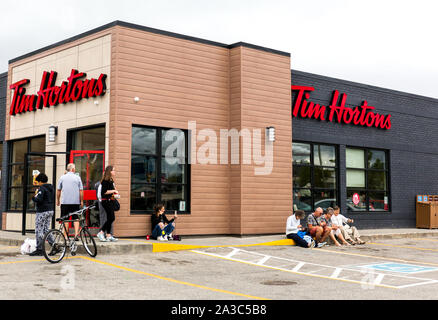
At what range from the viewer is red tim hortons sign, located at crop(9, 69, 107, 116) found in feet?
49.9

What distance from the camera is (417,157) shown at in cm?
2277

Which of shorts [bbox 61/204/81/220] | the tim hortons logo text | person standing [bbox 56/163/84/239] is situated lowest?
shorts [bbox 61/204/81/220]

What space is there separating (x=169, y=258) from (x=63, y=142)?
6039 mm

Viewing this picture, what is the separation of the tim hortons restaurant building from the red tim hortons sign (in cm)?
4

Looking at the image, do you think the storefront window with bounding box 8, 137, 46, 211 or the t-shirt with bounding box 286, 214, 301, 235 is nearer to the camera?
the t-shirt with bounding box 286, 214, 301, 235

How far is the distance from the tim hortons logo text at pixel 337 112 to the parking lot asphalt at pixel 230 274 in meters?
5.58

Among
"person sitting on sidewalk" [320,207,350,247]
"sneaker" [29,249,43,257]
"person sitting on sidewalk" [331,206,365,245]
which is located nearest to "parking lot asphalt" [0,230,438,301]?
"sneaker" [29,249,43,257]

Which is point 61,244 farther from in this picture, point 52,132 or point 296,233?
point 296,233

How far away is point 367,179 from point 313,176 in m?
3.02

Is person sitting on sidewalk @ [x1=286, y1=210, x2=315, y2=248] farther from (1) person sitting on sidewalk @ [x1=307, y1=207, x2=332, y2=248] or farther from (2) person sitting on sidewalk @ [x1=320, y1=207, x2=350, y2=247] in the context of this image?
(2) person sitting on sidewalk @ [x1=320, y1=207, x2=350, y2=247]

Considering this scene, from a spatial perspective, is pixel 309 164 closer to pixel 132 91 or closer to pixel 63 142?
pixel 132 91

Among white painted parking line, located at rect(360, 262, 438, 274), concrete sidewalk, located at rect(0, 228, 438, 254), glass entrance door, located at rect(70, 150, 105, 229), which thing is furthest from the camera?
glass entrance door, located at rect(70, 150, 105, 229)

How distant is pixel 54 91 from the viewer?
16625 mm

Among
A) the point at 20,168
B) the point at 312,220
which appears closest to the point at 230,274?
the point at 312,220
